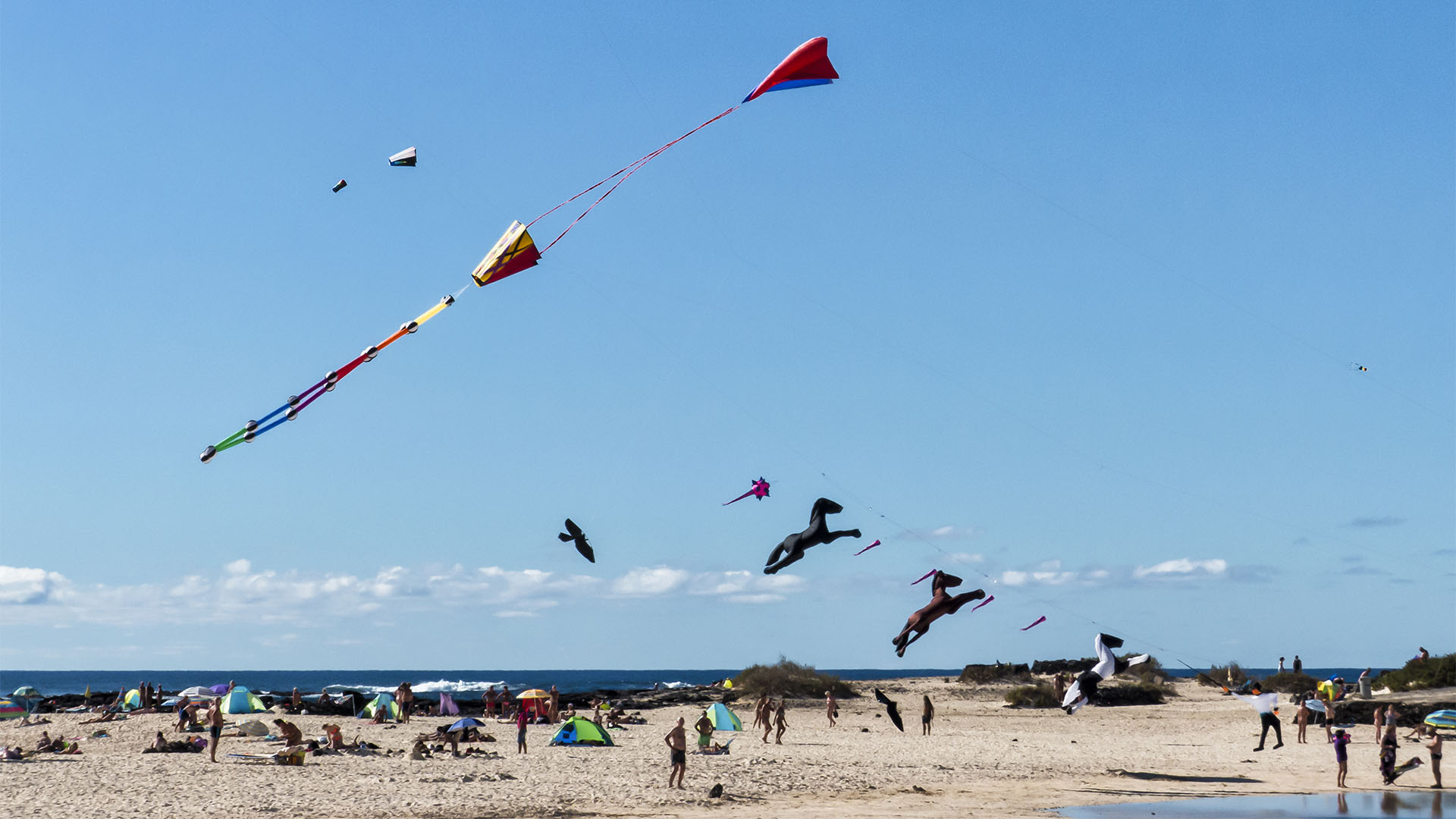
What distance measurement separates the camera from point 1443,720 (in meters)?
24.2

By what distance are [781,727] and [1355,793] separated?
10402 mm

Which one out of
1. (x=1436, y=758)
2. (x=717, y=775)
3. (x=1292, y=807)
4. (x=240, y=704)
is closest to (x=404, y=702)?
(x=240, y=704)

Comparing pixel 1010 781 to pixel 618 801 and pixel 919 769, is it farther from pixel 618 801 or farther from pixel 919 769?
pixel 618 801

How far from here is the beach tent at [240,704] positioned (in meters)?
27.6

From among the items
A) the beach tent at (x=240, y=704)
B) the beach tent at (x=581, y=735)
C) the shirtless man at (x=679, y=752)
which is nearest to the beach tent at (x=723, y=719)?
the beach tent at (x=581, y=735)

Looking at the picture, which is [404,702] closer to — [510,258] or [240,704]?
[240,704]

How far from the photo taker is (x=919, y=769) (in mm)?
20156

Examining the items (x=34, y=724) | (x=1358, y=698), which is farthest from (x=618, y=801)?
(x=34, y=724)

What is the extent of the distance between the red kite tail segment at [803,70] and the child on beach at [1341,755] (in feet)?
44.8

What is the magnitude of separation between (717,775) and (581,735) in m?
5.19

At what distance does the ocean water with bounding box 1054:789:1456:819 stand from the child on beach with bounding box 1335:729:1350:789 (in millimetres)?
500

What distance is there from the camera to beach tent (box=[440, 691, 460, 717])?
2984 cm

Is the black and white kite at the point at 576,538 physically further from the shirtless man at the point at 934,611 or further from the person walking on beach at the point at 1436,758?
the person walking on beach at the point at 1436,758

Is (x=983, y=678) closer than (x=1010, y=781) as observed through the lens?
No
